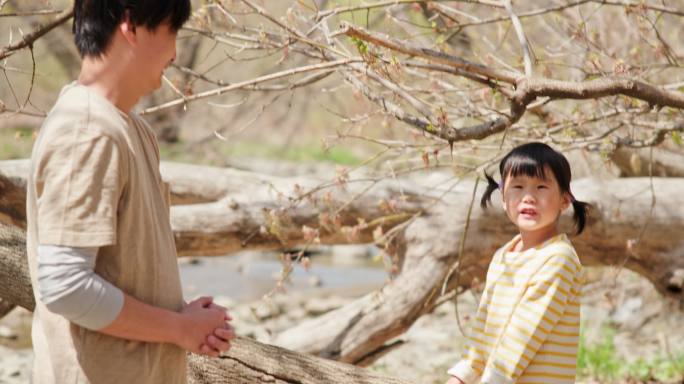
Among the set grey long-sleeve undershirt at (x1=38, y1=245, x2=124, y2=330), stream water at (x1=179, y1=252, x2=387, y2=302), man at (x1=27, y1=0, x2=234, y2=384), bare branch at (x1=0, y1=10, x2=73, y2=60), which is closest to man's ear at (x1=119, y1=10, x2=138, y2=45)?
man at (x1=27, y1=0, x2=234, y2=384)

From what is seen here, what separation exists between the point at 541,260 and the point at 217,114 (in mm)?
11510

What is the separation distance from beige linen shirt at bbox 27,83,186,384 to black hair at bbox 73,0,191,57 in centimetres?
10

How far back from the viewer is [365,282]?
430 inches

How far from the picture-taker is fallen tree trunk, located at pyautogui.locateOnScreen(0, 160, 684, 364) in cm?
476

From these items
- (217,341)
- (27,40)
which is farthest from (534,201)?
(27,40)

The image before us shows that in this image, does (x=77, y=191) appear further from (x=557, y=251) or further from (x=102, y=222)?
(x=557, y=251)

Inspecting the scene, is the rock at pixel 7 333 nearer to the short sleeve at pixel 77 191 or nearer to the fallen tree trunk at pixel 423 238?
the fallen tree trunk at pixel 423 238

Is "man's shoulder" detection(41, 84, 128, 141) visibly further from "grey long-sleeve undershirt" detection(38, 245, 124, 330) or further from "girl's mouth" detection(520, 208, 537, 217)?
"girl's mouth" detection(520, 208, 537, 217)

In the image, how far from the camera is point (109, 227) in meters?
1.79

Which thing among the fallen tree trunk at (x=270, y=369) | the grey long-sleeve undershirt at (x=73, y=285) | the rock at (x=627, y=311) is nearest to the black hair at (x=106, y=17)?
the grey long-sleeve undershirt at (x=73, y=285)

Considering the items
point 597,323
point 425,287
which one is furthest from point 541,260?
point 597,323

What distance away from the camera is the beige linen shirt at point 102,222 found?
1.77m

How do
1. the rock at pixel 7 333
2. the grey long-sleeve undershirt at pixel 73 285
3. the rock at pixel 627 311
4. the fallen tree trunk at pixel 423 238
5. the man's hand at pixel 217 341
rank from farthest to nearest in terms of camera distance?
the rock at pixel 7 333 < the rock at pixel 627 311 < the fallen tree trunk at pixel 423 238 < the man's hand at pixel 217 341 < the grey long-sleeve undershirt at pixel 73 285

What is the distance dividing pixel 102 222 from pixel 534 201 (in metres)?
1.42
